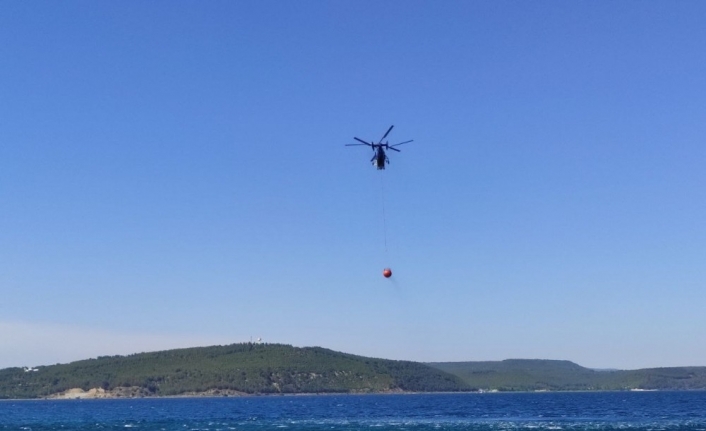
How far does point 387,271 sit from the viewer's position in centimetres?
5072

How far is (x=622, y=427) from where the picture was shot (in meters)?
96.6

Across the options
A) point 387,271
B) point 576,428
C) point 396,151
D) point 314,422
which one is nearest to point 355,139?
point 396,151

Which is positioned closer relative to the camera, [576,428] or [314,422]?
[576,428]

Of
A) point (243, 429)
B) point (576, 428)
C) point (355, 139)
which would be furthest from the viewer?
point (243, 429)

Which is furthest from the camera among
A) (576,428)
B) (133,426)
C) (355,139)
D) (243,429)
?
(133,426)

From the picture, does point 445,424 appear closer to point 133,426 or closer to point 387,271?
point 133,426

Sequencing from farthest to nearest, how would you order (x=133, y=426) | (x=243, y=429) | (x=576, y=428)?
(x=133, y=426)
(x=243, y=429)
(x=576, y=428)

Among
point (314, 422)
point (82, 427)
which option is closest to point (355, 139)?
point (314, 422)

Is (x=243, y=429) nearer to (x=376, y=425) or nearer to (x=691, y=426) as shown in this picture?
(x=376, y=425)

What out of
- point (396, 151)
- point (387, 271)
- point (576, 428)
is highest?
point (396, 151)

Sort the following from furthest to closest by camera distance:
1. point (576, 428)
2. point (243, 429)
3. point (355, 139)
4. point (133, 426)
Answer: point (133, 426) → point (243, 429) → point (576, 428) → point (355, 139)

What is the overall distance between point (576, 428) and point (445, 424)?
18233mm

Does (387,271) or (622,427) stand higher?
(387,271)

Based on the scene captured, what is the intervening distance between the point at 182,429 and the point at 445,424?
3217cm
